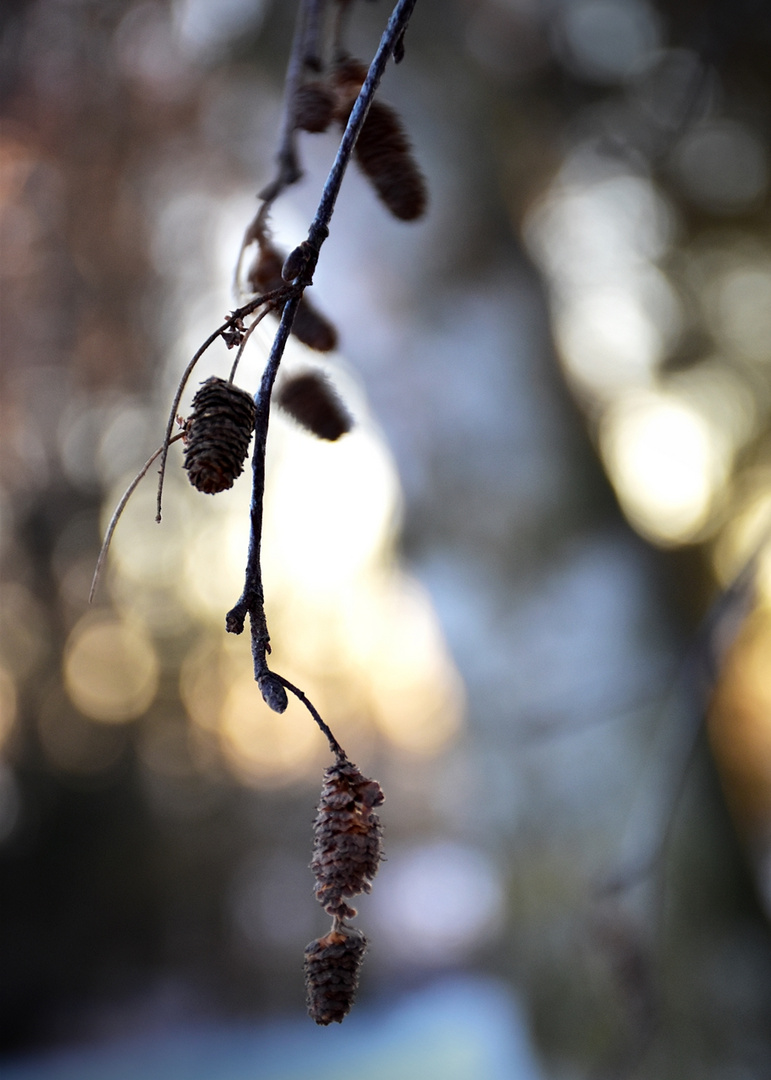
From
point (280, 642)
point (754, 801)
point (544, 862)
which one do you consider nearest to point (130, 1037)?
point (280, 642)

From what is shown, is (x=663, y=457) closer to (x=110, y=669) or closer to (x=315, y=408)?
(x=315, y=408)

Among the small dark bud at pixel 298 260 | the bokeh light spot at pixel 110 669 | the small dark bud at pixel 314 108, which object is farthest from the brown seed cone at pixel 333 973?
the bokeh light spot at pixel 110 669

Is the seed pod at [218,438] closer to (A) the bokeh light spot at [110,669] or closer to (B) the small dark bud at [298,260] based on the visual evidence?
(B) the small dark bud at [298,260]

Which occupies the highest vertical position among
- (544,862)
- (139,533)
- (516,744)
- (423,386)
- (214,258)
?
(214,258)

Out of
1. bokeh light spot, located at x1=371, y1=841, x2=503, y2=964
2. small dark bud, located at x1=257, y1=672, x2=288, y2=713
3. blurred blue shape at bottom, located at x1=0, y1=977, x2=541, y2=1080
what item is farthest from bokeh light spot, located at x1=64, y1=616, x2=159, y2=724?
small dark bud, located at x1=257, y1=672, x2=288, y2=713

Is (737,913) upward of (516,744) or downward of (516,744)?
downward

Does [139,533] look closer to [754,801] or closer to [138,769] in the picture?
[138,769]

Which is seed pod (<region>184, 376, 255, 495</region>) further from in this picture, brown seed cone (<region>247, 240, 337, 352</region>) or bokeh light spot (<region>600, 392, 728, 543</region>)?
bokeh light spot (<region>600, 392, 728, 543</region>)

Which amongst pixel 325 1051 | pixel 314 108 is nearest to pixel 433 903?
pixel 325 1051
